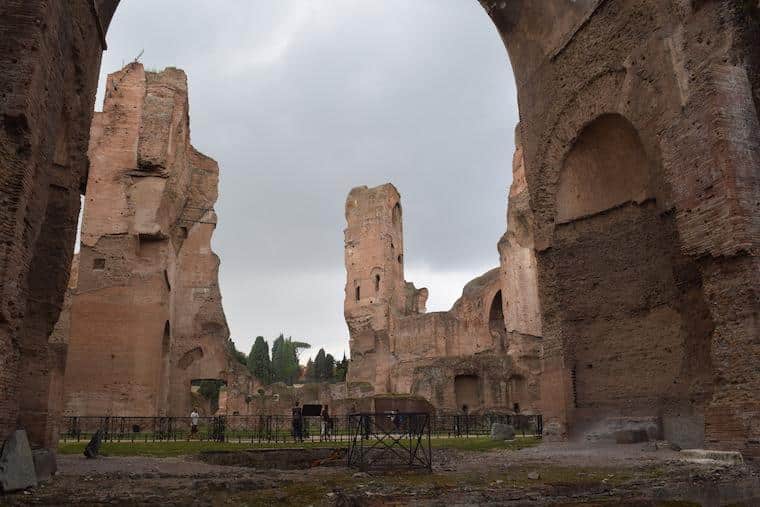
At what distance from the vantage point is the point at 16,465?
546cm

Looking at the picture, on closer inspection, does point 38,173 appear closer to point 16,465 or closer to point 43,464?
point 43,464

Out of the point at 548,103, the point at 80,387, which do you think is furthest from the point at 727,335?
the point at 80,387

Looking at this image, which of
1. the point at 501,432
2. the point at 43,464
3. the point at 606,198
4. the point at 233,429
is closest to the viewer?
the point at 43,464

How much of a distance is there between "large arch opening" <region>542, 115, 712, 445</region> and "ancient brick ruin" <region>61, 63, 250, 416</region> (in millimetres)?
12990

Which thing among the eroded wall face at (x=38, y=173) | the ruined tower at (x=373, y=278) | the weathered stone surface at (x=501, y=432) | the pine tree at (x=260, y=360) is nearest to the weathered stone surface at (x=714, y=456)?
the weathered stone surface at (x=501, y=432)

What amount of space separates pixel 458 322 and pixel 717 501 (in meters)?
33.1

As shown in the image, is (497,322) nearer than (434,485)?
No

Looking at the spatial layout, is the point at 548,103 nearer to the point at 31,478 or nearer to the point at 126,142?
the point at 31,478

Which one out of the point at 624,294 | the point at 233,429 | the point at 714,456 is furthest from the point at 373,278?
the point at 714,456

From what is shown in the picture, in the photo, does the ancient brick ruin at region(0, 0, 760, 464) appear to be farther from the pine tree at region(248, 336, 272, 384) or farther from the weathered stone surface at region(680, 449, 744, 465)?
the pine tree at region(248, 336, 272, 384)

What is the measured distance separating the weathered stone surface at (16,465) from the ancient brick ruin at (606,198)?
24.9 inches

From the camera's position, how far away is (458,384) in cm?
2881

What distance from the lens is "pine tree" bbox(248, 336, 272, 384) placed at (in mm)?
60781

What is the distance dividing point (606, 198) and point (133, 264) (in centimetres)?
1460
